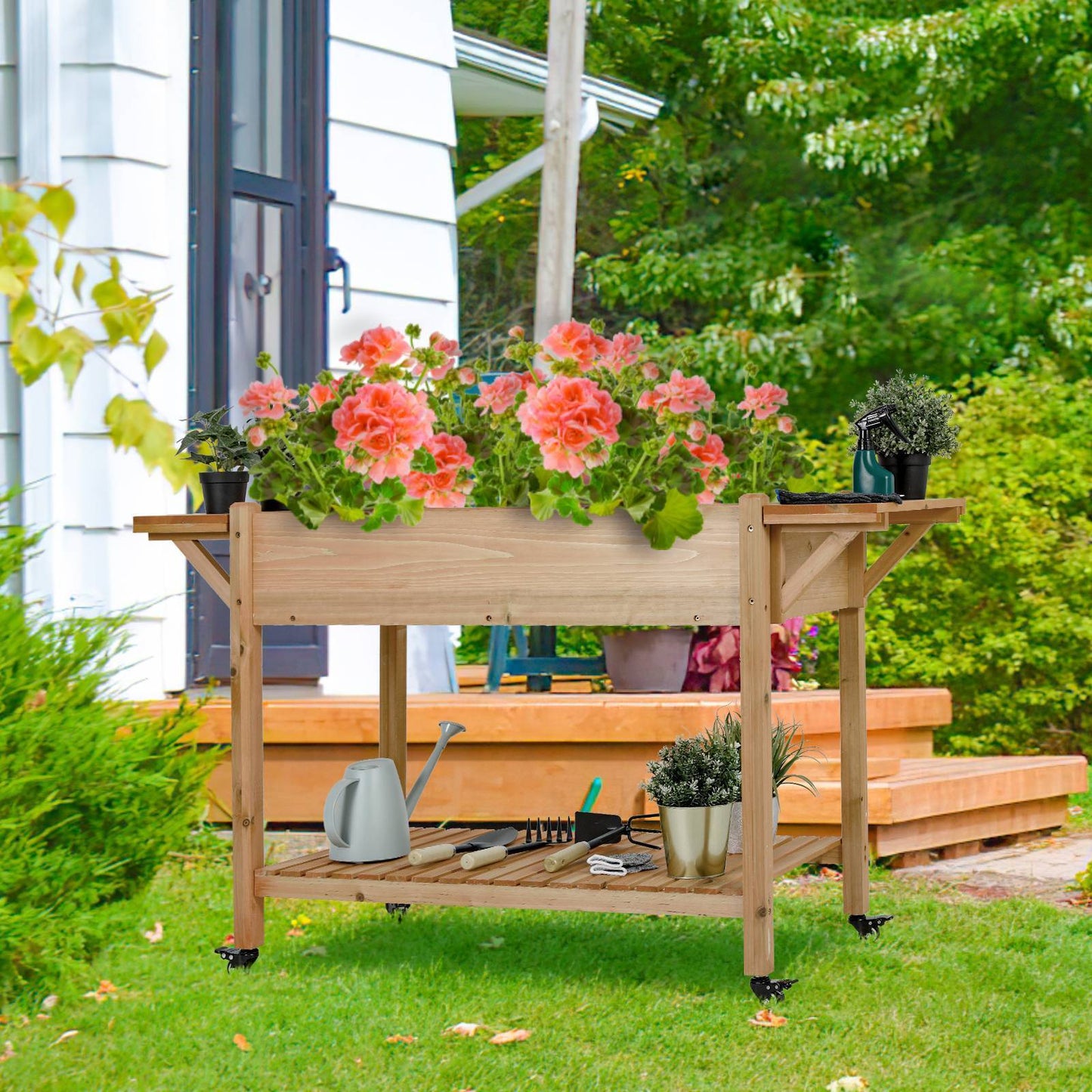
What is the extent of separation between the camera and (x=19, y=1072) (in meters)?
3.05

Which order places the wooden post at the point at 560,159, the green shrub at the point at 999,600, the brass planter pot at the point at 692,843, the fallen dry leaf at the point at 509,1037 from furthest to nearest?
1. the green shrub at the point at 999,600
2. the wooden post at the point at 560,159
3. the brass planter pot at the point at 692,843
4. the fallen dry leaf at the point at 509,1037

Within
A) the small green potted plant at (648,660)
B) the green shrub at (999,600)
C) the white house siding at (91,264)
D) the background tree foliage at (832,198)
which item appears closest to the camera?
the white house siding at (91,264)

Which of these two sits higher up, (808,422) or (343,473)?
(808,422)

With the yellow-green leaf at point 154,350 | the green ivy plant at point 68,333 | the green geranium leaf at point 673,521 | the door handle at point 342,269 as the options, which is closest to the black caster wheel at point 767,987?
the green geranium leaf at point 673,521

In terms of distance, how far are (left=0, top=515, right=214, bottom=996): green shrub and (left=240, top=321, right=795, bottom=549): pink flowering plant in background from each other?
746mm

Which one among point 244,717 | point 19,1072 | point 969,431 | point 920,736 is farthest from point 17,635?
point 969,431

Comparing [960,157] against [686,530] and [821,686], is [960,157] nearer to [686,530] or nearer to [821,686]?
[821,686]

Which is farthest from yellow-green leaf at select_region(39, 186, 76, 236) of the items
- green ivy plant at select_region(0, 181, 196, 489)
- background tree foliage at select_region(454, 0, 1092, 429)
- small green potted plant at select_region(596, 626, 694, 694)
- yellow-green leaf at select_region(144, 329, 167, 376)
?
background tree foliage at select_region(454, 0, 1092, 429)

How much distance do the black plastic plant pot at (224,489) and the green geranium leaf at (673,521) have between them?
1.12 metres

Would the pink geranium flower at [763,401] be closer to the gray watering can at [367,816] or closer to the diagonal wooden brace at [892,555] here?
the diagonal wooden brace at [892,555]

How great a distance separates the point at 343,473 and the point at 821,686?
16.3 feet

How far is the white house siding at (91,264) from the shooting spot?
17.8 feet

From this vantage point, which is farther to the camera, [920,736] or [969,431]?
[969,431]

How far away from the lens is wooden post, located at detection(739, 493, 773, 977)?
11.2 ft
